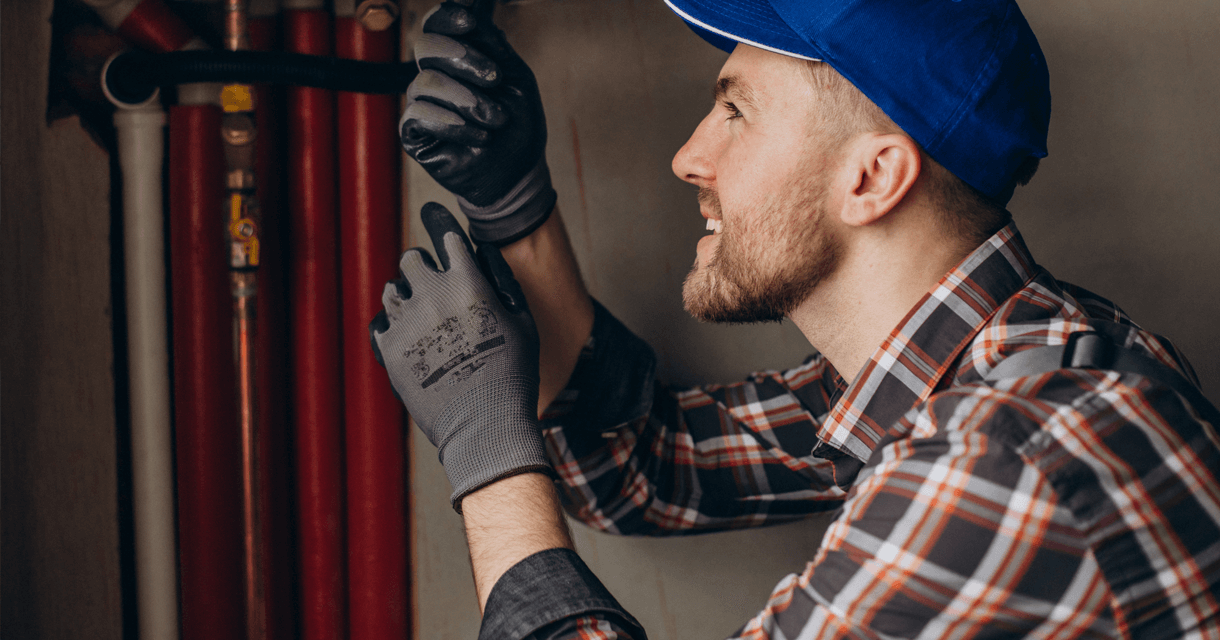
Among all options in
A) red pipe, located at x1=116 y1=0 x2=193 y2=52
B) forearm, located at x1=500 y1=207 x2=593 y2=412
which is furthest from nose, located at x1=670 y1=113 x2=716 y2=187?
red pipe, located at x1=116 y1=0 x2=193 y2=52

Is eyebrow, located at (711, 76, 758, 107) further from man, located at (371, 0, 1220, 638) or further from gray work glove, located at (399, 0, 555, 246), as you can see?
gray work glove, located at (399, 0, 555, 246)

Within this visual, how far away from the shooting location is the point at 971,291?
797 millimetres

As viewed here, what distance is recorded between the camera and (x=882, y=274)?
84 cm

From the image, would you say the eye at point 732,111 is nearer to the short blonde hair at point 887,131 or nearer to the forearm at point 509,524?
the short blonde hair at point 887,131

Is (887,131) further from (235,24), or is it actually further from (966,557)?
(235,24)

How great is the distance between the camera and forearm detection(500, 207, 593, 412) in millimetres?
1082

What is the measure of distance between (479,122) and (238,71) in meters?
0.34

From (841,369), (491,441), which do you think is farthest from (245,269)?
(841,369)

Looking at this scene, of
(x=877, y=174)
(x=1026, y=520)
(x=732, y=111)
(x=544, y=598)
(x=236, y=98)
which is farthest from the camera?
(x=236, y=98)

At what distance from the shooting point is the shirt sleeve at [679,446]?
42.6 inches

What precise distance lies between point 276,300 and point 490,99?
0.45m

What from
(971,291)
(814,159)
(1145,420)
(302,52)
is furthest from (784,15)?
(302,52)

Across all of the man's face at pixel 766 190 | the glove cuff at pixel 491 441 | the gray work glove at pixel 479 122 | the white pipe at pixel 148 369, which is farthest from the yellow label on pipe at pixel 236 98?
the man's face at pixel 766 190

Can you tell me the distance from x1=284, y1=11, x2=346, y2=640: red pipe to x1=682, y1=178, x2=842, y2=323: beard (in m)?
0.57
